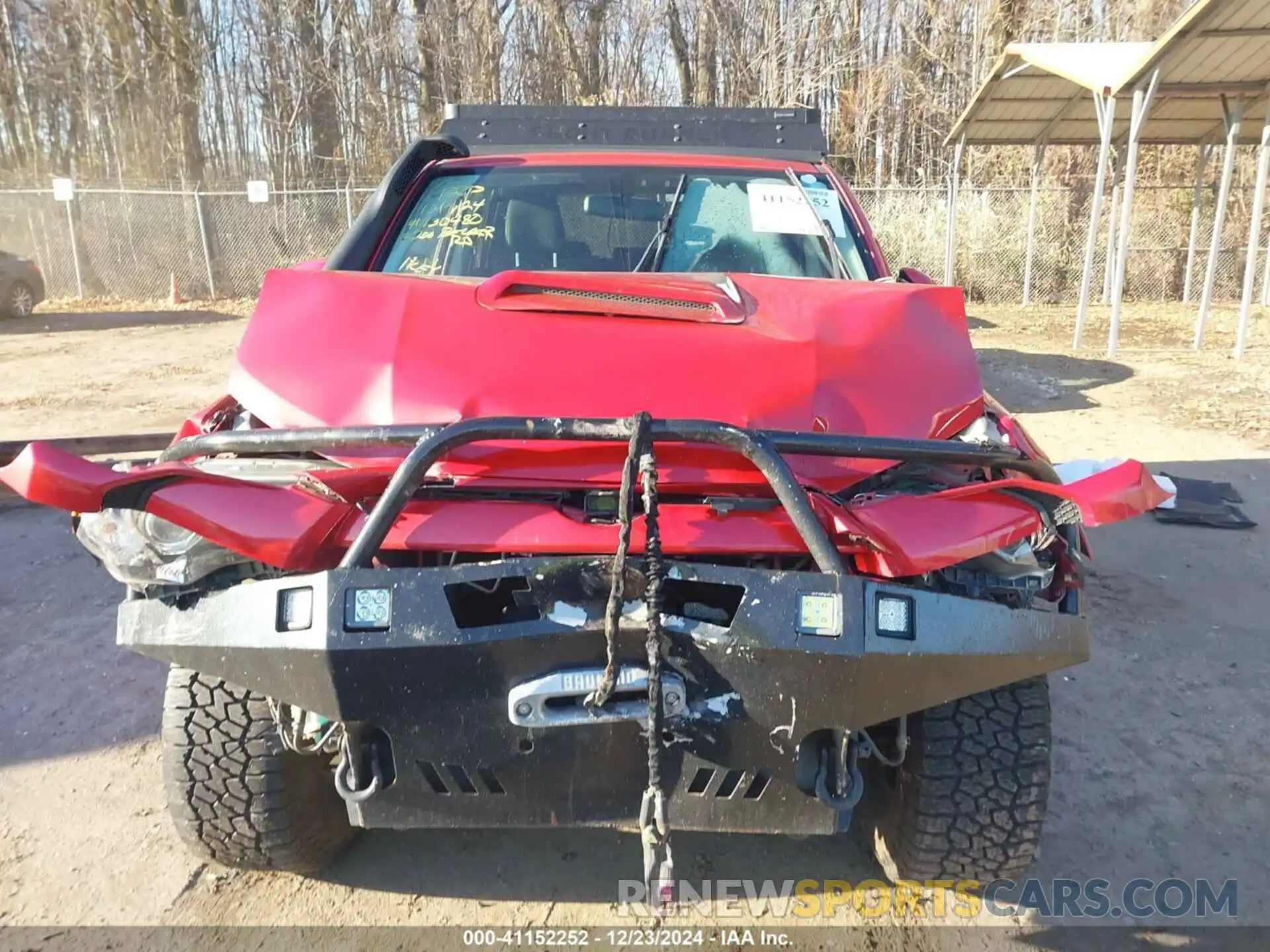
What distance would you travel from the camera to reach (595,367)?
2303 millimetres

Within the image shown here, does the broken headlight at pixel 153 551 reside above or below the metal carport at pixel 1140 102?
below

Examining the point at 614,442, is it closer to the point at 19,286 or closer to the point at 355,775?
the point at 355,775

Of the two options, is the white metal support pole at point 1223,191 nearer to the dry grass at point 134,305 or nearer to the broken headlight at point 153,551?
the broken headlight at point 153,551

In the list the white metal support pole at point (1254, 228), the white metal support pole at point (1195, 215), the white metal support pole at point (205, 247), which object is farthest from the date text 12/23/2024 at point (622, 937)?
the white metal support pole at point (205, 247)

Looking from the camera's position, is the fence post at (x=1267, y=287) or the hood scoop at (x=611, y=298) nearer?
the hood scoop at (x=611, y=298)

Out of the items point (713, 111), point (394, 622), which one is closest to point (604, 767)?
point (394, 622)

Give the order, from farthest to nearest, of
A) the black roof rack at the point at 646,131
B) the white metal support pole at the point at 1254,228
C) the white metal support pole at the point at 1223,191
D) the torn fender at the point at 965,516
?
the white metal support pole at the point at 1223,191, the white metal support pole at the point at 1254,228, the black roof rack at the point at 646,131, the torn fender at the point at 965,516

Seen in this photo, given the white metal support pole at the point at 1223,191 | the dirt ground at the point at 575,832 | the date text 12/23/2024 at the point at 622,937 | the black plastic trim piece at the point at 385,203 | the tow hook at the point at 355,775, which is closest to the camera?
the tow hook at the point at 355,775

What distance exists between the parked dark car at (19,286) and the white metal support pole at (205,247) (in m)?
2.58

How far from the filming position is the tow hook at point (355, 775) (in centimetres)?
200

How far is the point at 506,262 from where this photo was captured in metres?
3.38

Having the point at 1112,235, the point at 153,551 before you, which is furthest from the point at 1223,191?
the point at 153,551

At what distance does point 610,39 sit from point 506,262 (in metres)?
Result: 20.3

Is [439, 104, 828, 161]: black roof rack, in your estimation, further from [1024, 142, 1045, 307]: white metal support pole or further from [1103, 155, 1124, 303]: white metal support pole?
[1103, 155, 1124, 303]: white metal support pole
